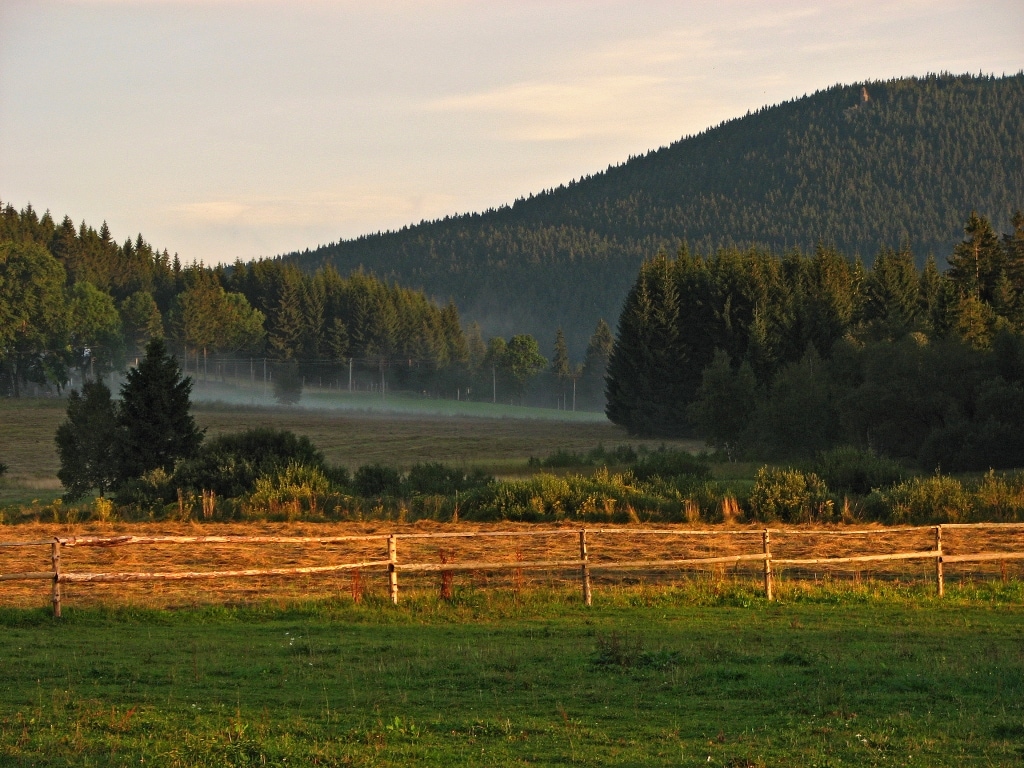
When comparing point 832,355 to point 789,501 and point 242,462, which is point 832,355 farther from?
point 242,462

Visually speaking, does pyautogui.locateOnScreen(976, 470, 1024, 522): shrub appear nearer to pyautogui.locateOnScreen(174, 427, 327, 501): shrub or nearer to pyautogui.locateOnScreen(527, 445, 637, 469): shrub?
pyautogui.locateOnScreen(174, 427, 327, 501): shrub

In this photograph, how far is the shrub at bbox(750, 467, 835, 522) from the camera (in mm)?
33188

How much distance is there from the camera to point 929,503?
109 feet

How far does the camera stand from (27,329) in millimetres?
125000

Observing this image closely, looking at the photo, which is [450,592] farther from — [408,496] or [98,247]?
[98,247]

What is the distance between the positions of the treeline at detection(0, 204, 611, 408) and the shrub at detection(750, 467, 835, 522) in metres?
105

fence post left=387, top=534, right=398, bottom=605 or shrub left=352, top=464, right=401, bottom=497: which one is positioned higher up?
fence post left=387, top=534, right=398, bottom=605

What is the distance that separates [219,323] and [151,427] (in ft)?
349

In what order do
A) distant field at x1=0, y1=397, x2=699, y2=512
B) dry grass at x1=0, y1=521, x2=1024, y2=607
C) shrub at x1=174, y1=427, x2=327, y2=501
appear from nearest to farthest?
1. dry grass at x1=0, y1=521, x2=1024, y2=607
2. shrub at x1=174, y1=427, x2=327, y2=501
3. distant field at x1=0, y1=397, x2=699, y2=512

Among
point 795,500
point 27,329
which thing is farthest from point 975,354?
point 27,329

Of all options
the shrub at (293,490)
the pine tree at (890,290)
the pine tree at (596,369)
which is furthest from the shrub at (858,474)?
the pine tree at (596,369)

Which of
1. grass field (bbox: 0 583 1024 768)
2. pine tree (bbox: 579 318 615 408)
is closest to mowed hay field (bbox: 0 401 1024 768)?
grass field (bbox: 0 583 1024 768)

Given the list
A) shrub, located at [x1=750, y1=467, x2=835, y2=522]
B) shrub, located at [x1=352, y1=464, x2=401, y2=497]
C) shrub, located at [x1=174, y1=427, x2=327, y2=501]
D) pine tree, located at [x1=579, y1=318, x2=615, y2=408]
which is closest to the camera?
shrub, located at [x1=750, y1=467, x2=835, y2=522]

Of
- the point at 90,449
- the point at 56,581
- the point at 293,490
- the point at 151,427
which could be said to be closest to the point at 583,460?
the point at 151,427
